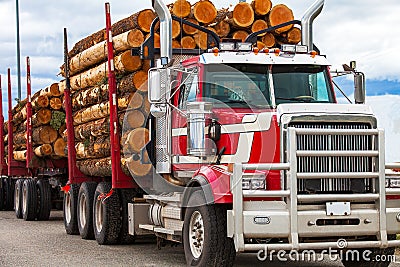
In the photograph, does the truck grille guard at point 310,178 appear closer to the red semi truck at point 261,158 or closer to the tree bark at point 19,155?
the red semi truck at point 261,158

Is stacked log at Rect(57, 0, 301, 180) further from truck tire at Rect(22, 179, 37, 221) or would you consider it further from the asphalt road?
truck tire at Rect(22, 179, 37, 221)

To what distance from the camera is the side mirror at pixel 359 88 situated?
12.0 meters

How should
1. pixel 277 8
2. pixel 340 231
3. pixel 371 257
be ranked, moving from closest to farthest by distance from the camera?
pixel 340 231
pixel 371 257
pixel 277 8

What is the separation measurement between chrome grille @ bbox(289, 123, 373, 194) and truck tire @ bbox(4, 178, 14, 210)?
57.7 ft

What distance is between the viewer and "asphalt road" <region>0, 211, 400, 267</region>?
1227 cm

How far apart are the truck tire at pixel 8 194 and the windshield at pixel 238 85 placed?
1618 cm

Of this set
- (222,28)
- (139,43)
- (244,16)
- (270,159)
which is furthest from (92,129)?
(270,159)

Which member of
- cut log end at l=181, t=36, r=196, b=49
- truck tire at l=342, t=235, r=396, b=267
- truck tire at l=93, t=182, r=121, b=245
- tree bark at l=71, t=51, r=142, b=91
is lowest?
truck tire at l=342, t=235, r=396, b=267

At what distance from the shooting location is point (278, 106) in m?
10.3

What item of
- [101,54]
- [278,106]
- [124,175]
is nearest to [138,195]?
[124,175]

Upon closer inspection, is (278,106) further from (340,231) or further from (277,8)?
(277,8)

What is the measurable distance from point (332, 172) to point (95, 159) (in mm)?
6762

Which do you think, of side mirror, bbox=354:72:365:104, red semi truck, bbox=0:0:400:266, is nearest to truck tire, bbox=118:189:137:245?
red semi truck, bbox=0:0:400:266

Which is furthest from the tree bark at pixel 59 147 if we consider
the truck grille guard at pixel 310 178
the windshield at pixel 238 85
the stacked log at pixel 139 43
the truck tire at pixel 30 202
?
the truck grille guard at pixel 310 178
